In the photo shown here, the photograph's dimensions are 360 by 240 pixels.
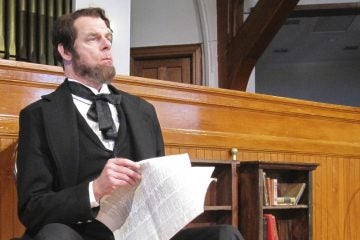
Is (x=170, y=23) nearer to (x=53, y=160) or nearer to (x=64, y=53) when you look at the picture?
(x=64, y=53)

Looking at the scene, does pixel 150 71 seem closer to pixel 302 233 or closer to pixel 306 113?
pixel 306 113

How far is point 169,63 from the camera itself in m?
5.48

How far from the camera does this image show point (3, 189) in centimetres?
224

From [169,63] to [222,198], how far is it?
2.70 metres

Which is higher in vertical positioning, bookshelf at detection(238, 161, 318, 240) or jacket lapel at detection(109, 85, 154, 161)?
jacket lapel at detection(109, 85, 154, 161)

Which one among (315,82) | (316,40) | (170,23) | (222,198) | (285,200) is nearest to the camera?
(222,198)

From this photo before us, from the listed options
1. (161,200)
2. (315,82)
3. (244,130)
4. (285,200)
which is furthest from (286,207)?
(315,82)

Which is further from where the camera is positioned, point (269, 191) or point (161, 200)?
point (269, 191)

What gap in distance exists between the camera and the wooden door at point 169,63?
5.36 meters

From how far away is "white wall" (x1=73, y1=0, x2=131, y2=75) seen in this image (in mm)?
4270

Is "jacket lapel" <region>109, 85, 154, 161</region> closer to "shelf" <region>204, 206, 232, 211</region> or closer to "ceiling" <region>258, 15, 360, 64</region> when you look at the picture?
"shelf" <region>204, 206, 232, 211</region>

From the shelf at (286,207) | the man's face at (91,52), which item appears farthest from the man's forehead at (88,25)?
the shelf at (286,207)

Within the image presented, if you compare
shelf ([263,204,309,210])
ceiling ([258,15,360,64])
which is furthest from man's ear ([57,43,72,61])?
ceiling ([258,15,360,64])

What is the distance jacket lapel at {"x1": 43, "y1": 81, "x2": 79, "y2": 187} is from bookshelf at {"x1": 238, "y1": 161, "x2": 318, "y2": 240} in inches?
58.4
